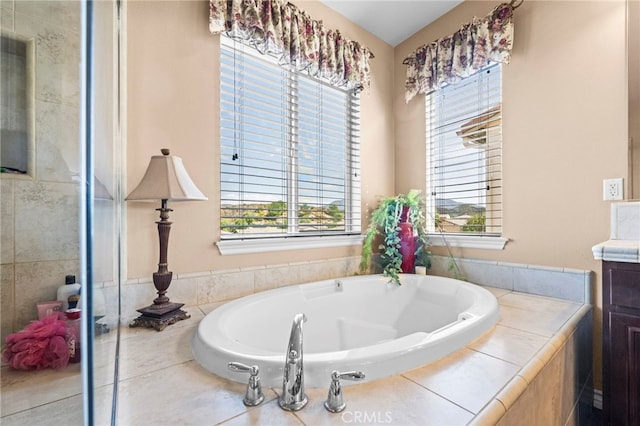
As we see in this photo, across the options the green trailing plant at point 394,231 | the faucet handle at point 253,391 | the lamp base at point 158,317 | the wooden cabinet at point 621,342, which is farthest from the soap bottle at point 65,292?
the wooden cabinet at point 621,342

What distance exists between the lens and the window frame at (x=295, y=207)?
167cm

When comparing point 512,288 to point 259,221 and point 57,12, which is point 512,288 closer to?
point 259,221

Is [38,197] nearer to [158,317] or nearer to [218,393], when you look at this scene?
[158,317]

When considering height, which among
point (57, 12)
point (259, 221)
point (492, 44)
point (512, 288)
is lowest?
point (512, 288)

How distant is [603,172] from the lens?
1.46m

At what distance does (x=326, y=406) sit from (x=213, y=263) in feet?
3.65

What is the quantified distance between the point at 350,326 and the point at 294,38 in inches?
74.6

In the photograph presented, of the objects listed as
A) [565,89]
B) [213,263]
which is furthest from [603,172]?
[213,263]

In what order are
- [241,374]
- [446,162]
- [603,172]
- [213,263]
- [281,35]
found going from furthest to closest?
1. [446,162]
2. [281,35]
3. [213,263]
4. [603,172]
5. [241,374]

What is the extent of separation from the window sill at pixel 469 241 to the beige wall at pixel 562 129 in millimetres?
45

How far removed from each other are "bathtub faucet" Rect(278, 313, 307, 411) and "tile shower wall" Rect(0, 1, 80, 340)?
0.78 m

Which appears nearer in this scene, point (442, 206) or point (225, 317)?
point (225, 317)

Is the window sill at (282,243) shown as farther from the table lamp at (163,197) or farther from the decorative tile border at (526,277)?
the decorative tile border at (526,277)

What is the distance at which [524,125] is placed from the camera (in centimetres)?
176
